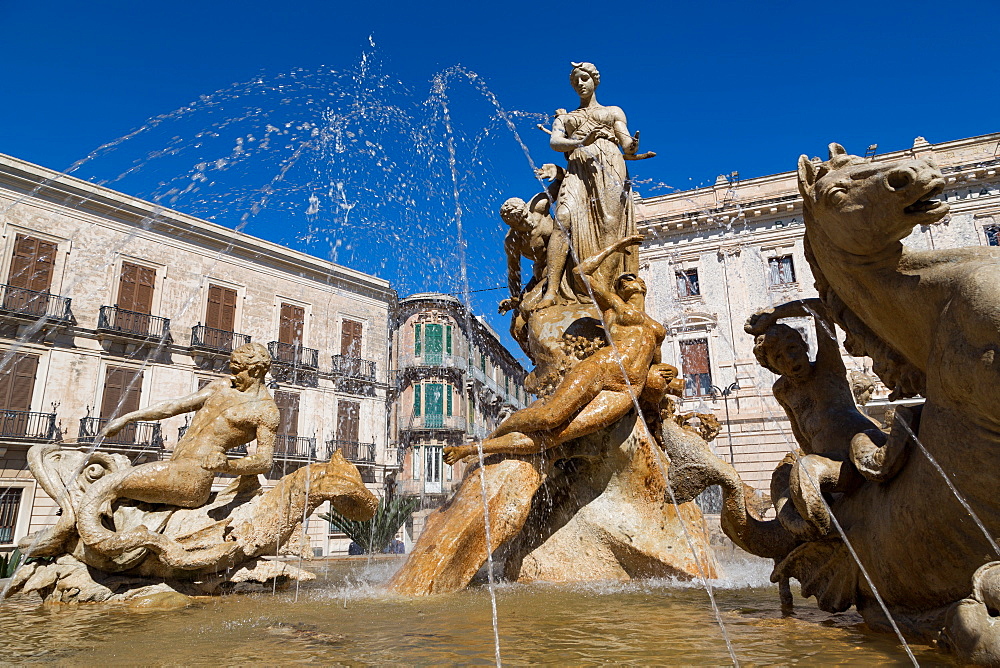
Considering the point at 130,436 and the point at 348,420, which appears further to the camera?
the point at 348,420

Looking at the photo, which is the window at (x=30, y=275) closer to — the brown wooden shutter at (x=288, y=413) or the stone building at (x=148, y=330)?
the stone building at (x=148, y=330)

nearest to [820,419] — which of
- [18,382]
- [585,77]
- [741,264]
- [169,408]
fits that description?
[169,408]

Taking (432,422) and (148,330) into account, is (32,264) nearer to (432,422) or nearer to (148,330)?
(148,330)

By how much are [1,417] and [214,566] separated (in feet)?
64.2

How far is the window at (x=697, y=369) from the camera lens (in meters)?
27.5

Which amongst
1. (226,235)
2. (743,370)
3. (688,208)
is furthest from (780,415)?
(226,235)

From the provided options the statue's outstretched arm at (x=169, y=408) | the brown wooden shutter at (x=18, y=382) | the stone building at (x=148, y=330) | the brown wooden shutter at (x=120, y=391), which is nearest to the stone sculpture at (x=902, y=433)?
the statue's outstretched arm at (x=169, y=408)

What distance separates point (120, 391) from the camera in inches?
874

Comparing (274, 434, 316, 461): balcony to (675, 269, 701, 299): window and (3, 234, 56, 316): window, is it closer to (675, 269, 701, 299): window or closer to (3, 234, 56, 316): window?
(3, 234, 56, 316): window

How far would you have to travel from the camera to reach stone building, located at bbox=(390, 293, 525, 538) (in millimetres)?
32938

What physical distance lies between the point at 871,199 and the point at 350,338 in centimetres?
2796

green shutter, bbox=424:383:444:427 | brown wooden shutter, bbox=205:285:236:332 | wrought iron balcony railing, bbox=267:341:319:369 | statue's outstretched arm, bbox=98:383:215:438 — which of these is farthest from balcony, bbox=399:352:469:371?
statue's outstretched arm, bbox=98:383:215:438

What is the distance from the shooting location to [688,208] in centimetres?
3045

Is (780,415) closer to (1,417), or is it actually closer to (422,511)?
(422,511)
